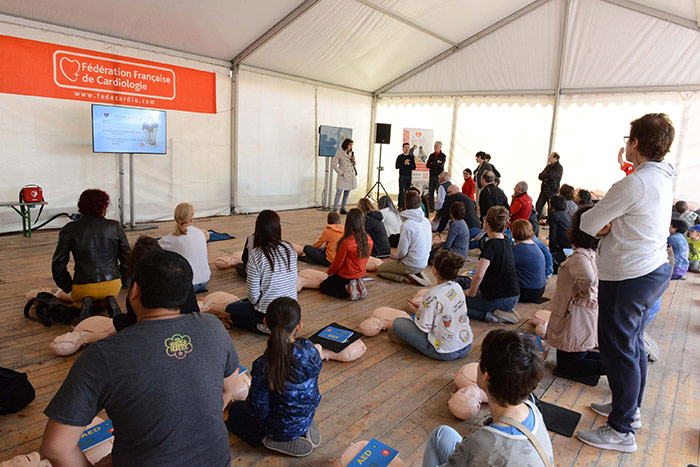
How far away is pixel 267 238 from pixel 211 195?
558 centimetres

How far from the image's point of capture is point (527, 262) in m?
4.29

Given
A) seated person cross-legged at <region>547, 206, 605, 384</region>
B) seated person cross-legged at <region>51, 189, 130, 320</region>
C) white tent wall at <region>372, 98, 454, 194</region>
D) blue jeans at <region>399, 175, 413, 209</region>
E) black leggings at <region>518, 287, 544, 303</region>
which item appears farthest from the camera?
white tent wall at <region>372, 98, 454, 194</region>

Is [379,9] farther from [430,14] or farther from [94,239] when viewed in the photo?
[94,239]

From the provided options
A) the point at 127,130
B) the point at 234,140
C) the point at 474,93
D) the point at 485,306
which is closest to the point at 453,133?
the point at 474,93

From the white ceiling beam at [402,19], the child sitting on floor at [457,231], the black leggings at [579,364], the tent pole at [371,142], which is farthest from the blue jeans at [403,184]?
the black leggings at [579,364]

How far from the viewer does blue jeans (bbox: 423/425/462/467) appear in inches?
66.7

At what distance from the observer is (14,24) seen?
226 inches

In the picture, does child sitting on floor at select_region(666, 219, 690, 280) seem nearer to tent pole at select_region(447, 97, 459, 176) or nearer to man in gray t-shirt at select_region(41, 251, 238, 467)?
man in gray t-shirt at select_region(41, 251, 238, 467)

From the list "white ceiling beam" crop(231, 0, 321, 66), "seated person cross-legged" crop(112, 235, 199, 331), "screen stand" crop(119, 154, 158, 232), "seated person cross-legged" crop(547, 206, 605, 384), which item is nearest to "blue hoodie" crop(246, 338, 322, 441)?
"seated person cross-legged" crop(112, 235, 199, 331)

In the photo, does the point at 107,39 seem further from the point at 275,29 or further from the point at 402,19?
the point at 402,19

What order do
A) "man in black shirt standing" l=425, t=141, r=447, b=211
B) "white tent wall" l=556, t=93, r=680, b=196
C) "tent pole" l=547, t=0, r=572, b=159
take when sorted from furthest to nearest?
1. "man in black shirt standing" l=425, t=141, r=447, b=211
2. "tent pole" l=547, t=0, r=572, b=159
3. "white tent wall" l=556, t=93, r=680, b=196

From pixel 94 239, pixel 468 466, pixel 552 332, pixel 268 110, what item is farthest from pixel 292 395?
pixel 268 110

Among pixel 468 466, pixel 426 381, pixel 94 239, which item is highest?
pixel 94 239

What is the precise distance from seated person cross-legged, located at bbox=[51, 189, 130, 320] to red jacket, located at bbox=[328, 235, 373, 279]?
5.79 ft
